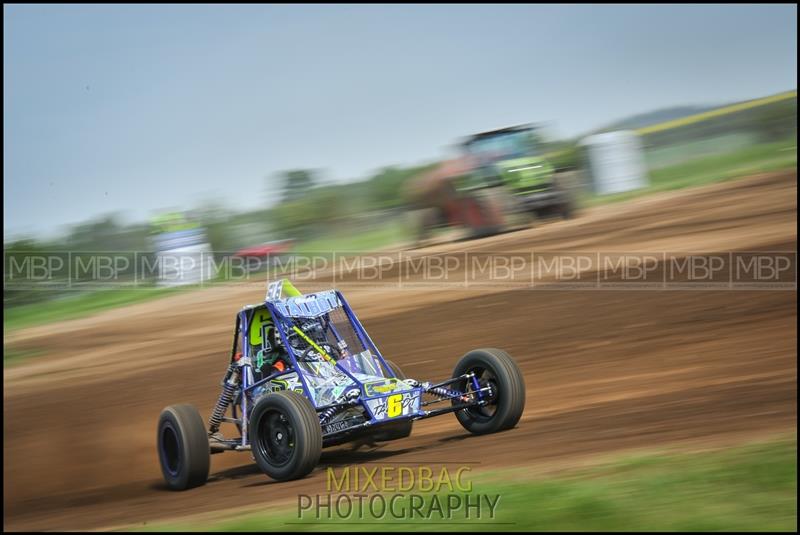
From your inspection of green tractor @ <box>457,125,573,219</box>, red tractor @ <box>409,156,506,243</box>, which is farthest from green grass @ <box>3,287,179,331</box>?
green tractor @ <box>457,125,573,219</box>

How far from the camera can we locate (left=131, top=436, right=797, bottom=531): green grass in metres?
4.90

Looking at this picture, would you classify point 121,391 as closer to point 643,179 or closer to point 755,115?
point 643,179

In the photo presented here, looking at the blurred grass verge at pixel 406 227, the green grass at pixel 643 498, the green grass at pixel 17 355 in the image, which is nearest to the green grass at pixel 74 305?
the blurred grass verge at pixel 406 227

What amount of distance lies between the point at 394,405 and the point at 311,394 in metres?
0.71

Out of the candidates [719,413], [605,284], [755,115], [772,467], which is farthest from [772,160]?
[772,467]

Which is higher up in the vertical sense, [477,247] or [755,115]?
[755,115]

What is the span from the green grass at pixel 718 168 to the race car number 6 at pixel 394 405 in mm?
13844

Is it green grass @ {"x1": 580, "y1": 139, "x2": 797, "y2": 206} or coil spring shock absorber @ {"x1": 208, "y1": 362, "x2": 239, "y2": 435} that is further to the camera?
green grass @ {"x1": 580, "y1": 139, "x2": 797, "y2": 206}

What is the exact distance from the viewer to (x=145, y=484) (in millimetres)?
8891

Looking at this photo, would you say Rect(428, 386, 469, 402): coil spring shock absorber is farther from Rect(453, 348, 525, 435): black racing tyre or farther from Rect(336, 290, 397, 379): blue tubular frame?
Rect(336, 290, 397, 379): blue tubular frame

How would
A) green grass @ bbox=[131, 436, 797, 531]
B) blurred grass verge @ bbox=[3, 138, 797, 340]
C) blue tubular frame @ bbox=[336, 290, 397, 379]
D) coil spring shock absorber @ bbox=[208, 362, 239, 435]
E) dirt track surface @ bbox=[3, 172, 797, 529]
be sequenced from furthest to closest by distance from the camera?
blurred grass verge @ bbox=[3, 138, 797, 340], coil spring shock absorber @ bbox=[208, 362, 239, 435], blue tubular frame @ bbox=[336, 290, 397, 379], dirt track surface @ bbox=[3, 172, 797, 529], green grass @ bbox=[131, 436, 797, 531]

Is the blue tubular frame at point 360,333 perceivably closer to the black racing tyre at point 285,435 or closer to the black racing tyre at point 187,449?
the black racing tyre at point 285,435

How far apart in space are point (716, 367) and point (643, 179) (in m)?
13.7

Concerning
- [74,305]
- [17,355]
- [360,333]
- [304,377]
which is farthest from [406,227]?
[304,377]
